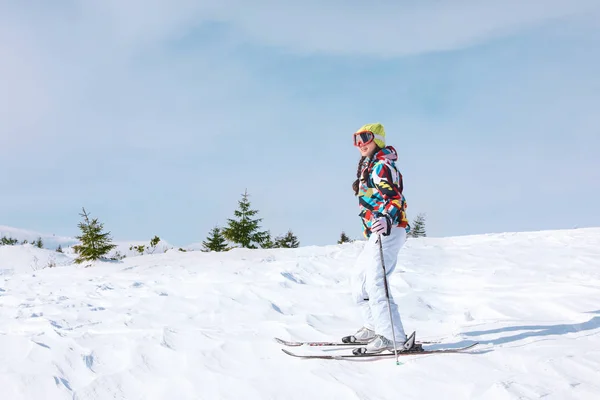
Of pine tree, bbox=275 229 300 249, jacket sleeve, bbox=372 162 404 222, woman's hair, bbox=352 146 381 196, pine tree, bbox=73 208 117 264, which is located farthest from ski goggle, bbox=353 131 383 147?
pine tree, bbox=275 229 300 249

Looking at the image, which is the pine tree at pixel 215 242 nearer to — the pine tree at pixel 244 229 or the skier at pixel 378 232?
the pine tree at pixel 244 229

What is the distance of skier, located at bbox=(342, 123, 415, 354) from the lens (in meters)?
4.39

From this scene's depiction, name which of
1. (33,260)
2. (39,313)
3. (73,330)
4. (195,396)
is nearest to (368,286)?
(195,396)

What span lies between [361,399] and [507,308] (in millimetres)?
3776

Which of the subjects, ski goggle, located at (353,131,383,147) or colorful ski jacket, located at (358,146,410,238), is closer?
colorful ski jacket, located at (358,146,410,238)

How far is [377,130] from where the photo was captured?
4742mm

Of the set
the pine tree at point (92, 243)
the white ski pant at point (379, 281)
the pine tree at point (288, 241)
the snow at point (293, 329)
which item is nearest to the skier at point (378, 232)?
the white ski pant at point (379, 281)

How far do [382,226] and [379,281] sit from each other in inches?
21.8

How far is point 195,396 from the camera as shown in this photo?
11.6 feet

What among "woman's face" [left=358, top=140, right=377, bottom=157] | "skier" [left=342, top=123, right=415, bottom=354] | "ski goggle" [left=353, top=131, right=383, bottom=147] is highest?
"ski goggle" [left=353, top=131, right=383, bottom=147]

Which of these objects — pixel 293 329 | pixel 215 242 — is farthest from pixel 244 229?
pixel 293 329

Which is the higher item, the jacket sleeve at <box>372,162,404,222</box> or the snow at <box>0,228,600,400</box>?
the jacket sleeve at <box>372,162,404,222</box>

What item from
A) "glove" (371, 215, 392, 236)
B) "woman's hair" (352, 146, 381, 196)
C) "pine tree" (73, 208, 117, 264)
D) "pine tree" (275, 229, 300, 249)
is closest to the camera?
"glove" (371, 215, 392, 236)

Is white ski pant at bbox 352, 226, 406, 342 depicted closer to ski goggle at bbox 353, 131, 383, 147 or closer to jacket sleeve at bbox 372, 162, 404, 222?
jacket sleeve at bbox 372, 162, 404, 222
